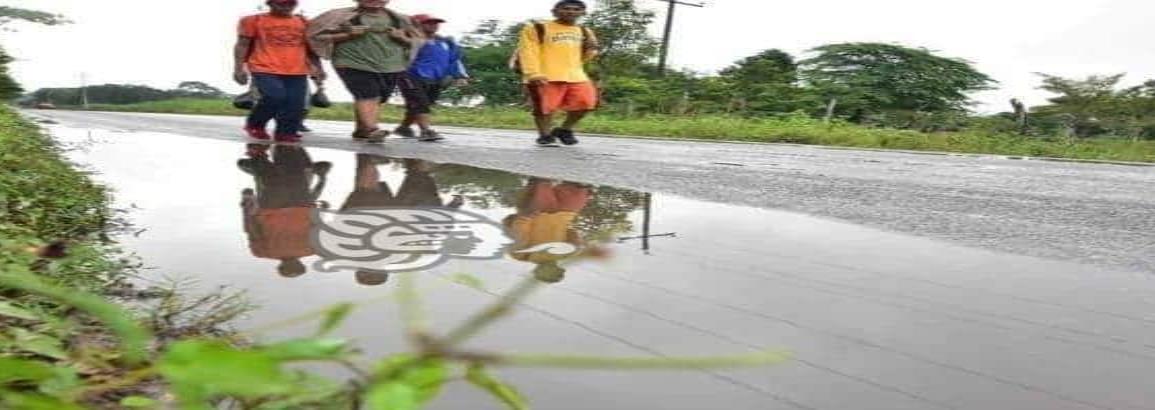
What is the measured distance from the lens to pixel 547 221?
371cm

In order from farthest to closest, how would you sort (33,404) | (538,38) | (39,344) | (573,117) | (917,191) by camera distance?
(573,117), (538,38), (917,191), (39,344), (33,404)

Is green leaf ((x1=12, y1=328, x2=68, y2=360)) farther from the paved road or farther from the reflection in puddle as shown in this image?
the paved road

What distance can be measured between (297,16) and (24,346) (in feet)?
23.7

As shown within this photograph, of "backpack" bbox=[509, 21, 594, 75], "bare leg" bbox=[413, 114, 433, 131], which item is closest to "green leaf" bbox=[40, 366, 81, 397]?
"backpack" bbox=[509, 21, 594, 75]

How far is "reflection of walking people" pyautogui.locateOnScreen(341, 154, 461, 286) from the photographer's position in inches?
160

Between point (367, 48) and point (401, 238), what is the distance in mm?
5669

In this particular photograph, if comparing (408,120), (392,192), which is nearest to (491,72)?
(408,120)

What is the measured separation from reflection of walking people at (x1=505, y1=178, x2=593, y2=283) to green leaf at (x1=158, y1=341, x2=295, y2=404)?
5.82 feet

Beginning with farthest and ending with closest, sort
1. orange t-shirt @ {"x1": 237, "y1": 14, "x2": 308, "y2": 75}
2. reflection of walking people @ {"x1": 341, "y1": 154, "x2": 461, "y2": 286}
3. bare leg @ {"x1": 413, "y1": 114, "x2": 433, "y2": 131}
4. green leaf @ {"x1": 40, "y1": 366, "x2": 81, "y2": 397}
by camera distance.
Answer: bare leg @ {"x1": 413, "y1": 114, "x2": 433, "y2": 131}, orange t-shirt @ {"x1": 237, "y1": 14, "x2": 308, "y2": 75}, reflection of walking people @ {"x1": 341, "y1": 154, "x2": 461, "y2": 286}, green leaf @ {"x1": 40, "y1": 366, "x2": 81, "y2": 397}

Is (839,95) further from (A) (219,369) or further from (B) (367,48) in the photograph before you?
(A) (219,369)

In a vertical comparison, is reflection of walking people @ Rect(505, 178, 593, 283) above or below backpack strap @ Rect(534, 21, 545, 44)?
below

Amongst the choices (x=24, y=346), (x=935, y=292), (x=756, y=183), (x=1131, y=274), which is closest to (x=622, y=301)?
(x=935, y=292)

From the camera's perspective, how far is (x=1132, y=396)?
1.77 metres

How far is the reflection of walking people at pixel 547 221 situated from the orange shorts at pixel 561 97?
400cm
